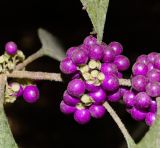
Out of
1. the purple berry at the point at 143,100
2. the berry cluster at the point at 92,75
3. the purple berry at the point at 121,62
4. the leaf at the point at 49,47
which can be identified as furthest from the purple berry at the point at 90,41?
the leaf at the point at 49,47

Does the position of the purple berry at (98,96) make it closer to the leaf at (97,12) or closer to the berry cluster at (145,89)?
the berry cluster at (145,89)

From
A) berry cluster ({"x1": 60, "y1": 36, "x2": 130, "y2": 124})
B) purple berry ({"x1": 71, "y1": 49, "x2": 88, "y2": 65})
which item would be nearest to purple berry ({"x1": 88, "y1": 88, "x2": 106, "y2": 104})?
berry cluster ({"x1": 60, "y1": 36, "x2": 130, "y2": 124})

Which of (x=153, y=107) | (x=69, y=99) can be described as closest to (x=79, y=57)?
(x=69, y=99)

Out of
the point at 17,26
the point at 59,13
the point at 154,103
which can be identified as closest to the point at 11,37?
the point at 17,26

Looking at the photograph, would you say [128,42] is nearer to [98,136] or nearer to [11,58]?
[98,136]

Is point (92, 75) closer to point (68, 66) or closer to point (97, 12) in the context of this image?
point (68, 66)

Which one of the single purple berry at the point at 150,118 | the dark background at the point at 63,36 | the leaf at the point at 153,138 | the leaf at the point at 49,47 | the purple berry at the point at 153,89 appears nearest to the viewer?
the leaf at the point at 153,138
